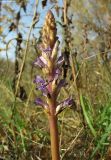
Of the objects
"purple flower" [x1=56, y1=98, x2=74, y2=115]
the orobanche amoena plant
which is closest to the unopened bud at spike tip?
the orobanche amoena plant

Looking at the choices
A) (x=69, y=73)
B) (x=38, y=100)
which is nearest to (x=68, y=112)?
(x=69, y=73)

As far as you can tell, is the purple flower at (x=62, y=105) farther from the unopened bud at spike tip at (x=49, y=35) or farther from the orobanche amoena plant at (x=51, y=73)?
the unopened bud at spike tip at (x=49, y=35)

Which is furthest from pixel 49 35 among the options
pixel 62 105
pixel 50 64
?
pixel 62 105

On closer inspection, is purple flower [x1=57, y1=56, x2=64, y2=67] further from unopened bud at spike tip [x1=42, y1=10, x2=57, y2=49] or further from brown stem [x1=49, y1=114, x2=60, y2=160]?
brown stem [x1=49, y1=114, x2=60, y2=160]

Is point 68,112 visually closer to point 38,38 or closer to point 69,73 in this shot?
point 69,73

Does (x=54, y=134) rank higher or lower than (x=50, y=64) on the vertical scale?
lower

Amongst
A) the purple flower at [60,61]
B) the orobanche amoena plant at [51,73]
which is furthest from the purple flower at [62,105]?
the purple flower at [60,61]

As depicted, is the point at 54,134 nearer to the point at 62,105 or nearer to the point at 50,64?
the point at 62,105
